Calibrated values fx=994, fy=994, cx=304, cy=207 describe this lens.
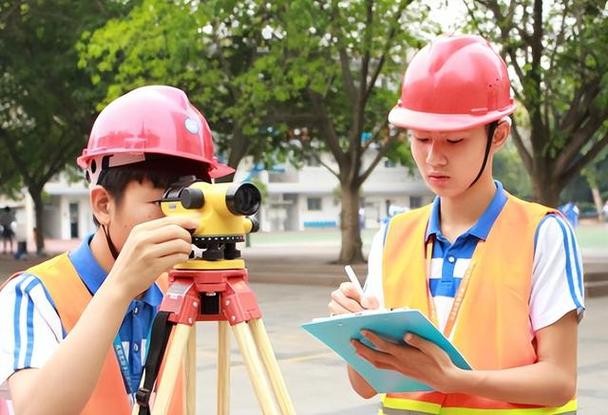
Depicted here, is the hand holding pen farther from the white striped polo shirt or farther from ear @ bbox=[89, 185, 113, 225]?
ear @ bbox=[89, 185, 113, 225]

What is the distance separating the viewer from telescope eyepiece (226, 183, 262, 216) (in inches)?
72.2

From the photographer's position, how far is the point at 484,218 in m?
2.05

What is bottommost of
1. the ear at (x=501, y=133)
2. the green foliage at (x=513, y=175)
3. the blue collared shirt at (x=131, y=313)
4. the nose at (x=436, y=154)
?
the green foliage at (x=513, y=175)

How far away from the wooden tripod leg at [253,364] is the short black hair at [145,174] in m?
0.33

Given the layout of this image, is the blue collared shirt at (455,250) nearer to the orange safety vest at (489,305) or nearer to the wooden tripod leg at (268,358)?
the orange safety vest at (489,305)

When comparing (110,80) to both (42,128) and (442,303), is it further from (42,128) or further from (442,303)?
(442,303)

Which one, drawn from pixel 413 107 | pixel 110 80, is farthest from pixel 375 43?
pixel 413 107

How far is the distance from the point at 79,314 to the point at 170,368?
21cm

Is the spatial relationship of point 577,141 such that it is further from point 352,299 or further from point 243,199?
point 243,199

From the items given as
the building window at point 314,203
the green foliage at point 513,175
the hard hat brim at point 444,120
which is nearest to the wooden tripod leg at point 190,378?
the hard hat brim at point 444,120

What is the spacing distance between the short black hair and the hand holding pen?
40 centimetres

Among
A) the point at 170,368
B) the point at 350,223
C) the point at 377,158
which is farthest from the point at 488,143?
the point at 377,158

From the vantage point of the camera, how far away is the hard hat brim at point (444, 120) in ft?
6.45

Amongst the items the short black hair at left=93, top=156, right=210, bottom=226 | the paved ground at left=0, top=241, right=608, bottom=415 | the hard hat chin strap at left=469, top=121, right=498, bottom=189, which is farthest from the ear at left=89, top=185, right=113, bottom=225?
the hard hat chin strap at left=469, top=121, right=498, bottom=189
